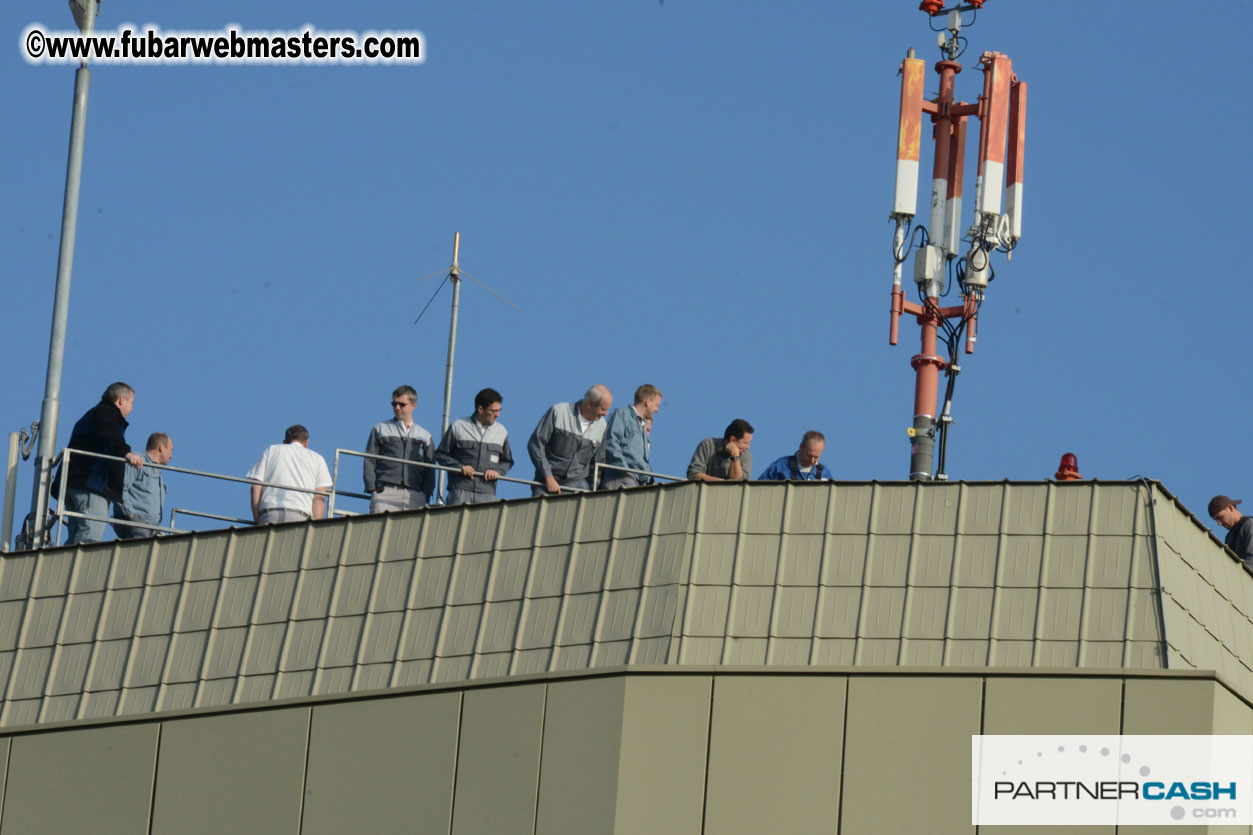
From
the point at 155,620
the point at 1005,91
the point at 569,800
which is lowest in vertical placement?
the point at 569,800

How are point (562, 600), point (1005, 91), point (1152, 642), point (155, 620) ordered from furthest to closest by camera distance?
point (1005, 91)
point (155, 620)
point (562, 600)
point (1152, 642)

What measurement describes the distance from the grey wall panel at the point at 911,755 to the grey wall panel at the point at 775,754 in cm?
15

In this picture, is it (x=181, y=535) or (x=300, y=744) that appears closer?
(x=300, y=744)

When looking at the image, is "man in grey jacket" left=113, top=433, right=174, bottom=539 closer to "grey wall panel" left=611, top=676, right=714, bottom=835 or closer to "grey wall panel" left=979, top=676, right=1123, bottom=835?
"grey wall panel" left=611, top=676, right=714, bottom=835

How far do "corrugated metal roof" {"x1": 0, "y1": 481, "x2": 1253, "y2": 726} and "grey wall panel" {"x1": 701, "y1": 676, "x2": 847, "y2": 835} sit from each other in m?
0.24

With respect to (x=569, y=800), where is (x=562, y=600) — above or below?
above

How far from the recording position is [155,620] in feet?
66.2

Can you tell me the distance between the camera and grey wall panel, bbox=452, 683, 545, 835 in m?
18.1

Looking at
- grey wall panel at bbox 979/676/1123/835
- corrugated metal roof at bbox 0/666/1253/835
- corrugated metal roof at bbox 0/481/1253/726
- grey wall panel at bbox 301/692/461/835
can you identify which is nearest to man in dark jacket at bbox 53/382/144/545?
corrugated metal roof at bbox 0/481/1253/726

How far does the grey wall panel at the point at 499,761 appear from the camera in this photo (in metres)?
18.1

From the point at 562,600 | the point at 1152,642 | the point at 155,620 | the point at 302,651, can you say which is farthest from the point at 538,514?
the point at 1152,642

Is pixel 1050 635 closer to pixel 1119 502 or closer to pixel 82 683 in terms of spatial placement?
pixel 1119 502

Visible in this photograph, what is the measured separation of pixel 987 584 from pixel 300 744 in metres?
5.35

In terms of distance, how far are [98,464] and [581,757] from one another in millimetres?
5489
